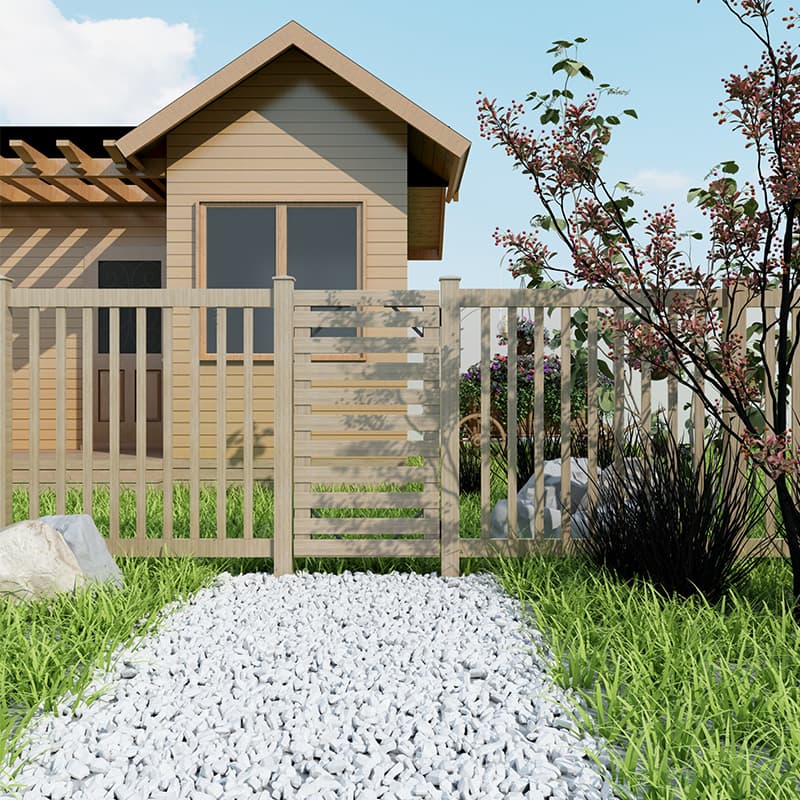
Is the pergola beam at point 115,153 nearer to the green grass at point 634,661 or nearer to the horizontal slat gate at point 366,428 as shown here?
the horizontal slat gate at point 366,428

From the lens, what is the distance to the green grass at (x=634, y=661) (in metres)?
2.26

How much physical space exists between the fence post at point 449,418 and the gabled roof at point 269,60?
11.6ft

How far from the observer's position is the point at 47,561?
3.95 meters

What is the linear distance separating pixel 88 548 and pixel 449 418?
2.02 meters

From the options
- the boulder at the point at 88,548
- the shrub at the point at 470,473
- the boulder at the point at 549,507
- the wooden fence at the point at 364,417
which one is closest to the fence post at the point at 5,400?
the wooden fence at the point at 364,417

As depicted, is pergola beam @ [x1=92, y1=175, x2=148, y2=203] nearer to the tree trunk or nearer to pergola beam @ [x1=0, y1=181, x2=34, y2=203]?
pergola beam @ [x1=0, y1=181, x2=34, y2=203]

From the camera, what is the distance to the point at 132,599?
151 inches

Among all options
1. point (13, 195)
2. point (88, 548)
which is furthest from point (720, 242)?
point (13, 195)

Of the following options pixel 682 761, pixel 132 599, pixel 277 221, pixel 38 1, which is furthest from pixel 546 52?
pixel 38 1

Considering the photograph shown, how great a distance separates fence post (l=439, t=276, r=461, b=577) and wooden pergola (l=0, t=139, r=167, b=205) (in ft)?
15.5

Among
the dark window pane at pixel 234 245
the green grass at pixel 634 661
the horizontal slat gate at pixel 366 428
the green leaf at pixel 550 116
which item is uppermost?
the green leaf at pixel 550 116

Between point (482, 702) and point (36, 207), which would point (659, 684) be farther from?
point (36, 207)

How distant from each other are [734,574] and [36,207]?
8954 millimetres

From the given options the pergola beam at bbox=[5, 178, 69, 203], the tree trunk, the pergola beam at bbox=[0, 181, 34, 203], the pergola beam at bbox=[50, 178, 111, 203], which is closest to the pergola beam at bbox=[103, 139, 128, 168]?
the pergola beam at bbox=[50, 178, 111, 203]
